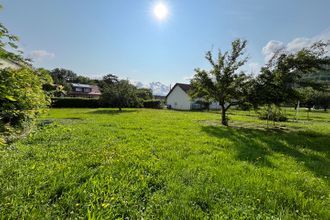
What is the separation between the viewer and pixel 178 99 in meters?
37.2

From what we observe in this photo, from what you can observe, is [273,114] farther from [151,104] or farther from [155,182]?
[151,104]

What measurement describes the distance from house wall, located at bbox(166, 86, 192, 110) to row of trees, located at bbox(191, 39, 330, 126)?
21.2m

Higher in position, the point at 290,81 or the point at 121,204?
the point at 290,81

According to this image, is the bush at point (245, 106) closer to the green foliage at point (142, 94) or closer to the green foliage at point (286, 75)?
the green foliage at point (286, 75)

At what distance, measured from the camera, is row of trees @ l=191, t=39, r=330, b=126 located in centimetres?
966

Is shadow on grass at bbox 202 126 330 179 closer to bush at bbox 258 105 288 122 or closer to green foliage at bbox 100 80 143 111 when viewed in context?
bush at bbox 258 105 288 122

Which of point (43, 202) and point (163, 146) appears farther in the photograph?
point (163, 146)

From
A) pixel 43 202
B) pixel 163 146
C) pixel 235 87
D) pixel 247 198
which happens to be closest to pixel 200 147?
pixel 163 146

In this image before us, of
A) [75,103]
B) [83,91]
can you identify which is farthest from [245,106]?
[83,91]

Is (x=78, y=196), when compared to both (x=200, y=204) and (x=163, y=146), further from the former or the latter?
(x=163, y=146)

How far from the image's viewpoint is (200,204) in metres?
2.92

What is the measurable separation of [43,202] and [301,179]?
14.9 ft

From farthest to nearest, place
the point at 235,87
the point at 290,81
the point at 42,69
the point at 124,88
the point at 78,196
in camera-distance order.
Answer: the point at 124,88, the point at 235,87, the point at 290,81, the point at 78,196, the point at 42,69

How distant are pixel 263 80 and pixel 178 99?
26.5m
